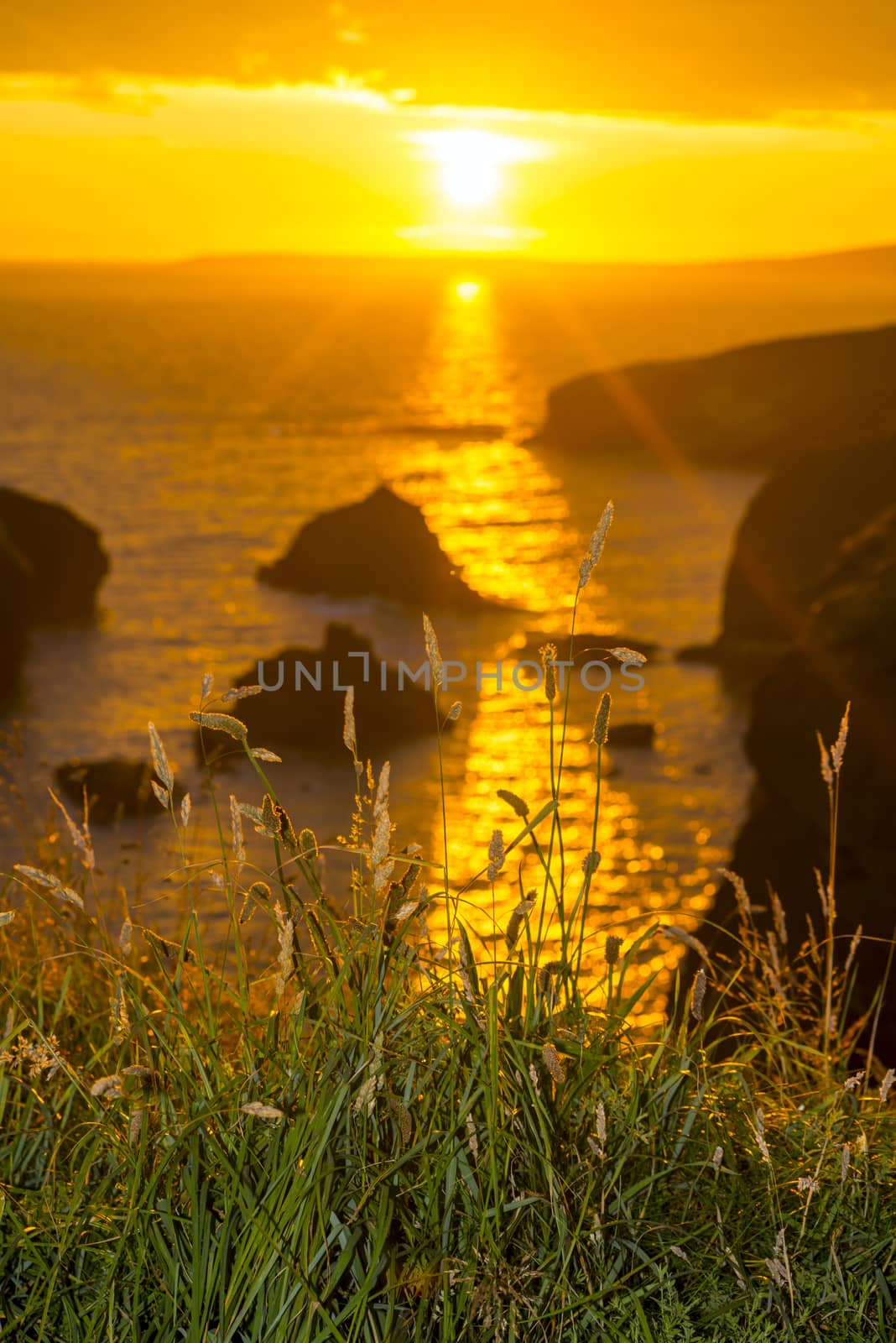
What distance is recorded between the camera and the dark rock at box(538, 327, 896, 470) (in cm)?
10988

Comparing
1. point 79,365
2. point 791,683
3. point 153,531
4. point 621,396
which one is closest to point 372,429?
point 621,396

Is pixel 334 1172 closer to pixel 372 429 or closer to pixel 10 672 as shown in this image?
pixel 10 672

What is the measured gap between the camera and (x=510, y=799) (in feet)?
8.96

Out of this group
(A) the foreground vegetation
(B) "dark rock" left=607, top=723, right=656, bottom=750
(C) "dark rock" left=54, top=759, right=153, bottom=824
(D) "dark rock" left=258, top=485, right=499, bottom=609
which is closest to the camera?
(A) the foreground vegetation

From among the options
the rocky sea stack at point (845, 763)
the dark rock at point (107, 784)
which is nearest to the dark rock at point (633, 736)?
the rocky sea stack at point (845, 763)

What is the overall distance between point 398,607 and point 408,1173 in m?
60.8

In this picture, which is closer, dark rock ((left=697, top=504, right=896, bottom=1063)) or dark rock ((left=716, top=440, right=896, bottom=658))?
dark rock ((left=697, top=504, right=896, bottom=1063))

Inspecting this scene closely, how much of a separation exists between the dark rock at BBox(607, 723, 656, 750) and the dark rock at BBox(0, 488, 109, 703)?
1148 inches

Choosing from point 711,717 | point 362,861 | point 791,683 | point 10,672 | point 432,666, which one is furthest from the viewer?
point 10,672

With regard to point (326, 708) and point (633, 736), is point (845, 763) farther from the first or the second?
point (326, 708)

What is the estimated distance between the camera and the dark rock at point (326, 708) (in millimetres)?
41125

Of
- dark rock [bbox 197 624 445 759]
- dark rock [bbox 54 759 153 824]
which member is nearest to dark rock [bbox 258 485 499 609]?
dark rock [bbox 197 624 445 759]

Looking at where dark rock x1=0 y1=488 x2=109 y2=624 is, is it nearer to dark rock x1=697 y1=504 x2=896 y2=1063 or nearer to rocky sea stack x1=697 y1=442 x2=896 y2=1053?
rocky sea stack x1=697 y1=442 x2=896 y2=1053

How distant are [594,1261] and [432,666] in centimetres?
136
